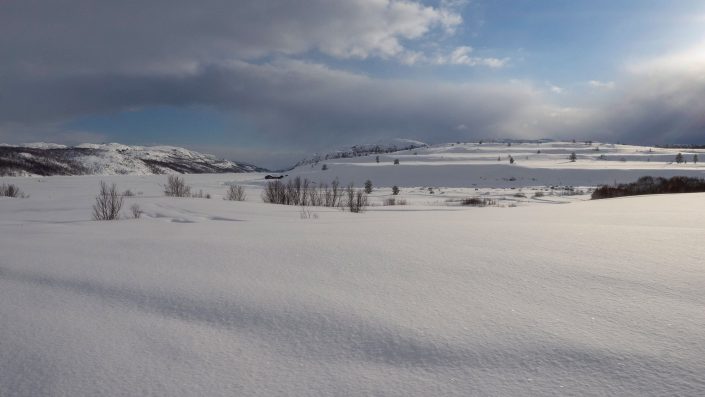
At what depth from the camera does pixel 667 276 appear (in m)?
2.18

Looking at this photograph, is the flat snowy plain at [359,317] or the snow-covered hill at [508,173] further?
the snow-covered hill at [508,173]

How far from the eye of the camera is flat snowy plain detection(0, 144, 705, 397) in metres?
A: 1.36

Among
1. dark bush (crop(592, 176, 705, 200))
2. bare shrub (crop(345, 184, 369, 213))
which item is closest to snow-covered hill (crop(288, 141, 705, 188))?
dark bush (crop(592, 176, 705, 200))

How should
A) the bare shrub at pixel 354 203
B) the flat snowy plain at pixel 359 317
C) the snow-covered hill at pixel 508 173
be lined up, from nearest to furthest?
the flat snowy plain at pixel 359 317, the bare shrub at pixel 354 203, the snow-covered hill at pixel 508 173

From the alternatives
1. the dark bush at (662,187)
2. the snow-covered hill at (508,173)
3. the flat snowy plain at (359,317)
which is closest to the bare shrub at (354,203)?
the flat snowy plain at (359,317)

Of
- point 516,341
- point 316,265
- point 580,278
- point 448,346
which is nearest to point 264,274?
point 316,265

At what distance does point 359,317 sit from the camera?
1786mm

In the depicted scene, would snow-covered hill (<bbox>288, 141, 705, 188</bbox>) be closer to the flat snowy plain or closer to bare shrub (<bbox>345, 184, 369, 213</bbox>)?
bare shrub (<bbox>345, 184, 369, 213</bbox>)

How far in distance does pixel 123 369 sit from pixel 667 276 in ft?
8.78

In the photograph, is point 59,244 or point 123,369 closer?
point 123,369

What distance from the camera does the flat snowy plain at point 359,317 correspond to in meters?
1.36

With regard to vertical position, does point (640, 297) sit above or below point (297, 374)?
above

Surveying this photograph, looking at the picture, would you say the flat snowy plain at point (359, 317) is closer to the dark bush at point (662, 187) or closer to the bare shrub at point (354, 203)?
the bare shrub at point (354, 203)

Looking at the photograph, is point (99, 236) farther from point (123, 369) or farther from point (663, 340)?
point (663, 340)
